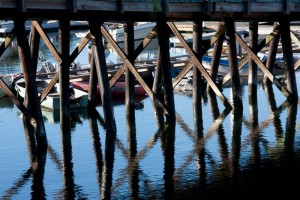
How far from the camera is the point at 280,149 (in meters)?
23.5

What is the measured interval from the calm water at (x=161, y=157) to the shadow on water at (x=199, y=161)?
0.03 metres

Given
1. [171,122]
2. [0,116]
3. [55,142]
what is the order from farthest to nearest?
[0,116], [171,122], [55,142]

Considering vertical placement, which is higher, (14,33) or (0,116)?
(14,33)

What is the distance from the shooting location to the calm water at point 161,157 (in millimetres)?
19375

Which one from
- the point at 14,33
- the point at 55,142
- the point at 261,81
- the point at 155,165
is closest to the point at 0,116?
the point at 55,142

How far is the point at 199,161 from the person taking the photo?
72.7ft

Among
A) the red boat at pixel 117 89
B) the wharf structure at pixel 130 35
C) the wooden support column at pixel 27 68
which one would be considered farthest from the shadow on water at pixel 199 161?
the red boat at pixel 117 89

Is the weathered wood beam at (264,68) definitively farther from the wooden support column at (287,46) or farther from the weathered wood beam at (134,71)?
the weathered wood beam at (134,71)

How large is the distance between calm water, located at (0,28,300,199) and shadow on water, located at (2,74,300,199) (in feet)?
0.08

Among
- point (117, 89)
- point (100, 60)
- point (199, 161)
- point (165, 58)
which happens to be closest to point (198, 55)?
point (165, 58)

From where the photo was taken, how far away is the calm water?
63.6 ft

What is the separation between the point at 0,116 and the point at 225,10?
1009cm

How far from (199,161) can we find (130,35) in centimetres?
748

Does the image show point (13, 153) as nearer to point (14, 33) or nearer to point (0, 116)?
point (14, 33)
